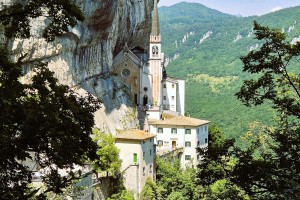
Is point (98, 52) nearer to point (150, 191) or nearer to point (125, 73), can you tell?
point (125, 73)

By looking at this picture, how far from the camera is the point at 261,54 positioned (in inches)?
538

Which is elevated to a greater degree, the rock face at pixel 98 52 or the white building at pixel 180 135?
the rock face at pixel 98 52

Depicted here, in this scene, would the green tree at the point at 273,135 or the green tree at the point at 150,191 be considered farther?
the green tree at the point at 150,191

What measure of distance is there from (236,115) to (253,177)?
255ft

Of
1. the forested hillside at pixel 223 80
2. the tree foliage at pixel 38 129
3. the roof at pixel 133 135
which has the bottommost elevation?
the forested hillside at pixel 223 80

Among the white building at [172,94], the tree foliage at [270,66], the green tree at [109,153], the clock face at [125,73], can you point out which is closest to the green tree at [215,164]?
the tree foliage at [270,66]

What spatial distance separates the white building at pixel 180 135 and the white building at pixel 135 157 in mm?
10415

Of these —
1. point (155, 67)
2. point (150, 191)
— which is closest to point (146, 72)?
point (155, 67)

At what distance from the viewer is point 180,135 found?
5656 centimetres

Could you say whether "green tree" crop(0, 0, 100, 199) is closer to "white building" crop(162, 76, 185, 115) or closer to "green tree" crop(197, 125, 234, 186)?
"green tree" crop(197, 125, 234, 186)

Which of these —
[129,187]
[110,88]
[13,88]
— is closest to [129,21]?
[110,88]

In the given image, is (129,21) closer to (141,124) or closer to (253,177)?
(141,124)

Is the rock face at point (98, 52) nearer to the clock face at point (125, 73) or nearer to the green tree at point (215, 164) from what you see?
the clock face at point (125, 73)

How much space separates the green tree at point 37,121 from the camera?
10.8m
